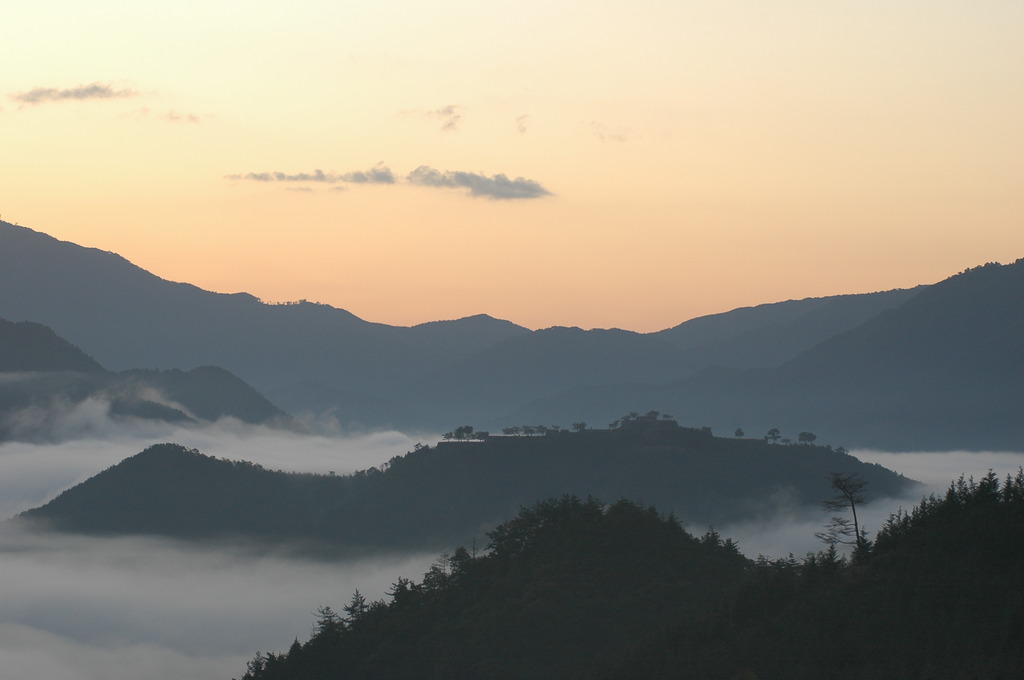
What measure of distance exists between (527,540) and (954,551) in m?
62.4

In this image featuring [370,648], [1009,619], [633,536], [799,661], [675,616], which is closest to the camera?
[1009,619]

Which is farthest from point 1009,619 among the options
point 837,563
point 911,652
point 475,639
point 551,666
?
point 475,639

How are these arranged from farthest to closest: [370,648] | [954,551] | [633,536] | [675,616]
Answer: [633,536] < [370,648] < [675,616] < [954,551]

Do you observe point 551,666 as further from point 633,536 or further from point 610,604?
point 633,536

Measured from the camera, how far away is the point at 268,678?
11888 cm

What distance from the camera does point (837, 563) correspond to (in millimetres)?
85688

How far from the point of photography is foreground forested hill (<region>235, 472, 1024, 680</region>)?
72938 mm

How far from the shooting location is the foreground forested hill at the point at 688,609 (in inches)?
2872

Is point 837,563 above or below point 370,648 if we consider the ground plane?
above

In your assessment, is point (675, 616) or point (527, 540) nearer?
point (675, 616)

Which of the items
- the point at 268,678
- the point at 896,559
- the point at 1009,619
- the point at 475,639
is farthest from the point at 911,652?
the point at 268,678

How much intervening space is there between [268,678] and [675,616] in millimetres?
40704

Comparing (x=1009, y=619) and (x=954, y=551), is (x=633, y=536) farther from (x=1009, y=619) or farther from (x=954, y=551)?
(x=1009, y=619)

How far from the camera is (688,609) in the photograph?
325 feet
